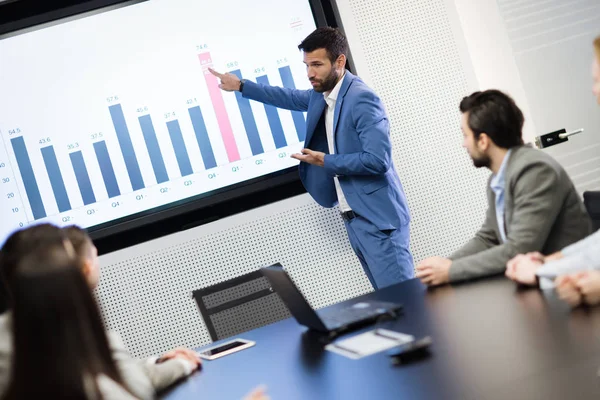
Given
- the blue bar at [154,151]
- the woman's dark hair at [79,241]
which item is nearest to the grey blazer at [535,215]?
the woman's dark hair at [79,241]

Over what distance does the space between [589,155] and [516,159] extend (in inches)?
90.0

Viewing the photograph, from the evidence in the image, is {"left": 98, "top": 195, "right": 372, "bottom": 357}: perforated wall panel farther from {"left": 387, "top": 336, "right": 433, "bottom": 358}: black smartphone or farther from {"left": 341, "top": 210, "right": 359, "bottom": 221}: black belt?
{"left": 387, "top": 336, "right": 433, "bottom": 358}: black smartphone

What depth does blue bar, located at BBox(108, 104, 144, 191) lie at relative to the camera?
14.1ft

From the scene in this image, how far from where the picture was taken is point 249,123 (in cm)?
441

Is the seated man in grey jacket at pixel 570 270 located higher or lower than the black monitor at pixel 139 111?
lower

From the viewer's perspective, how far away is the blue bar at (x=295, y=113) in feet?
14.5

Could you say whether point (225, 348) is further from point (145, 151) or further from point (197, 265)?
point (145, 151)

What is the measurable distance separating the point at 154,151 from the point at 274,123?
712 mm

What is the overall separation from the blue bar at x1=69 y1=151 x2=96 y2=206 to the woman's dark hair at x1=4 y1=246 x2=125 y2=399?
322 cm

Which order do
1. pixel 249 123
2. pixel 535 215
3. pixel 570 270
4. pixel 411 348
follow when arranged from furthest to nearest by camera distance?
1. pixel 249 123
2. pixel 535 215
3. pixel 570 270
4. pixel 411 348

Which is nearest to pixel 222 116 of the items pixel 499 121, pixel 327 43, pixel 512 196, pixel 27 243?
pixel 327 43

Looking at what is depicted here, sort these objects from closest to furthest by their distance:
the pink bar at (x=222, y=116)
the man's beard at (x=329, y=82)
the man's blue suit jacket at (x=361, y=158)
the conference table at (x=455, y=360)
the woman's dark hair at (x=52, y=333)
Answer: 1. the woman's dark hair at (x=52, y=333)
2. the conference table at (x=455, y=360)
3. the man's blue suit jacket at (x=361, y=158)
4. the man's beard at (x=329, y=82)
5. the pink bar at (x=222, y=116)

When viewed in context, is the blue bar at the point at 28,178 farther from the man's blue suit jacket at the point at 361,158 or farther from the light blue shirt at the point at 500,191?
the light blue shirt at the point at 500,191

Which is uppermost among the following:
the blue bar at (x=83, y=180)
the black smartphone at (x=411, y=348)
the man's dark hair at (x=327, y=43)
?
the man's dark hair at (x=327, y=43)
